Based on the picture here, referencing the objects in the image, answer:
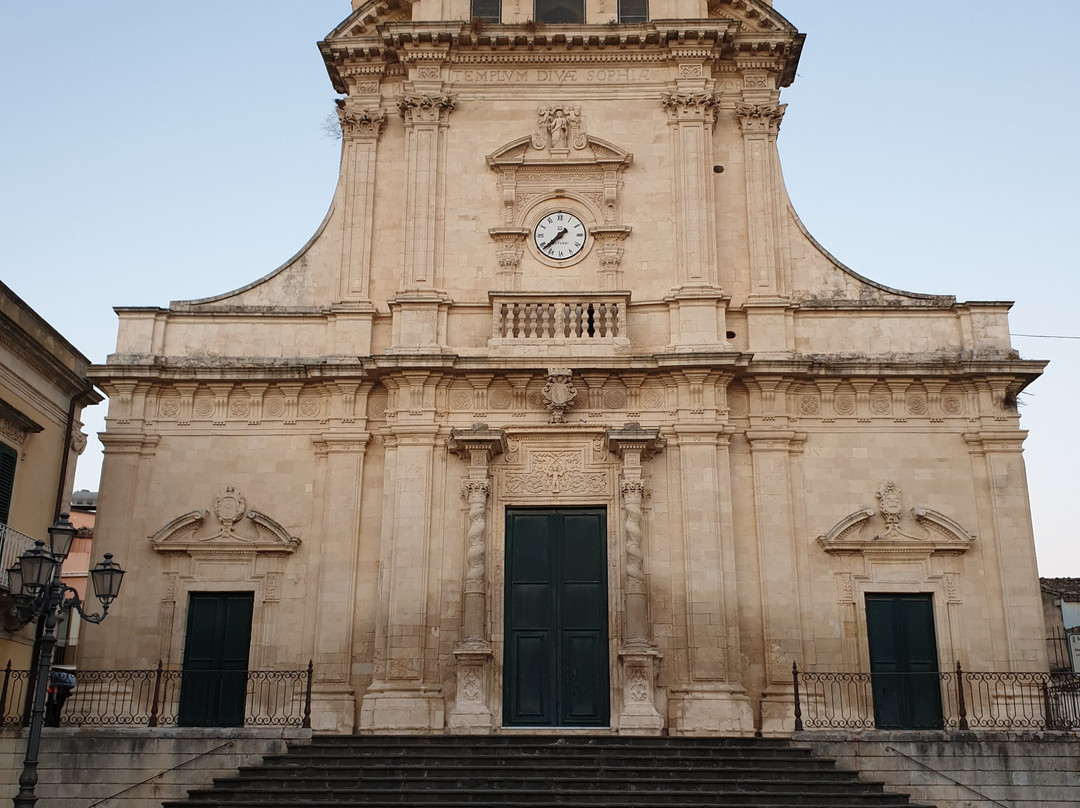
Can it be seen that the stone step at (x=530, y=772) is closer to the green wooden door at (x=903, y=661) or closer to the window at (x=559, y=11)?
the green wooden door at (x=903, y=661)

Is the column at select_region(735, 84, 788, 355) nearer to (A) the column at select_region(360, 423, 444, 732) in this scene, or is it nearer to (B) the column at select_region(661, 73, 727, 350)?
(B) the column at select_region(661, 73, 727, 350)

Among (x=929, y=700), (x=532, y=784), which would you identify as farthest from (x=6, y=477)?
(x=929, y=700)

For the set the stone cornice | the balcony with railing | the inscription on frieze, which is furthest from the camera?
the inscription on frieze

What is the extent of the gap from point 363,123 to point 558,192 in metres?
3.91

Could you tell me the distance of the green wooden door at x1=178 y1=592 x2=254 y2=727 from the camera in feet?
59.2

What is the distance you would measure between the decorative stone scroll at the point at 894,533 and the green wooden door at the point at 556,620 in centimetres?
390

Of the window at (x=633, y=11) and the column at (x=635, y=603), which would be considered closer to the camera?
the column at (x=635, y=603)

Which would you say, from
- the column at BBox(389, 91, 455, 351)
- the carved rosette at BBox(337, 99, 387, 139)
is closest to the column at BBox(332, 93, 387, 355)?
the carved rosette at BBox(337, 99, 387, 139)

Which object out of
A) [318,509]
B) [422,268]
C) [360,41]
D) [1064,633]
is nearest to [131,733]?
[318,509]

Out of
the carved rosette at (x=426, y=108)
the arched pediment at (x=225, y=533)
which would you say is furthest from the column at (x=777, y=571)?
the carved rosette at (x=426, y=108)

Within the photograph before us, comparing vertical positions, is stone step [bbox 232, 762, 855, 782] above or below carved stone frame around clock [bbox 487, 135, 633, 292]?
below

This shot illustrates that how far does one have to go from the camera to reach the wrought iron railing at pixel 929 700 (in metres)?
17.2

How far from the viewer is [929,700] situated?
17.8 m

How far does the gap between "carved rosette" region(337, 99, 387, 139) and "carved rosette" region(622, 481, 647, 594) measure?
818 centimetres
